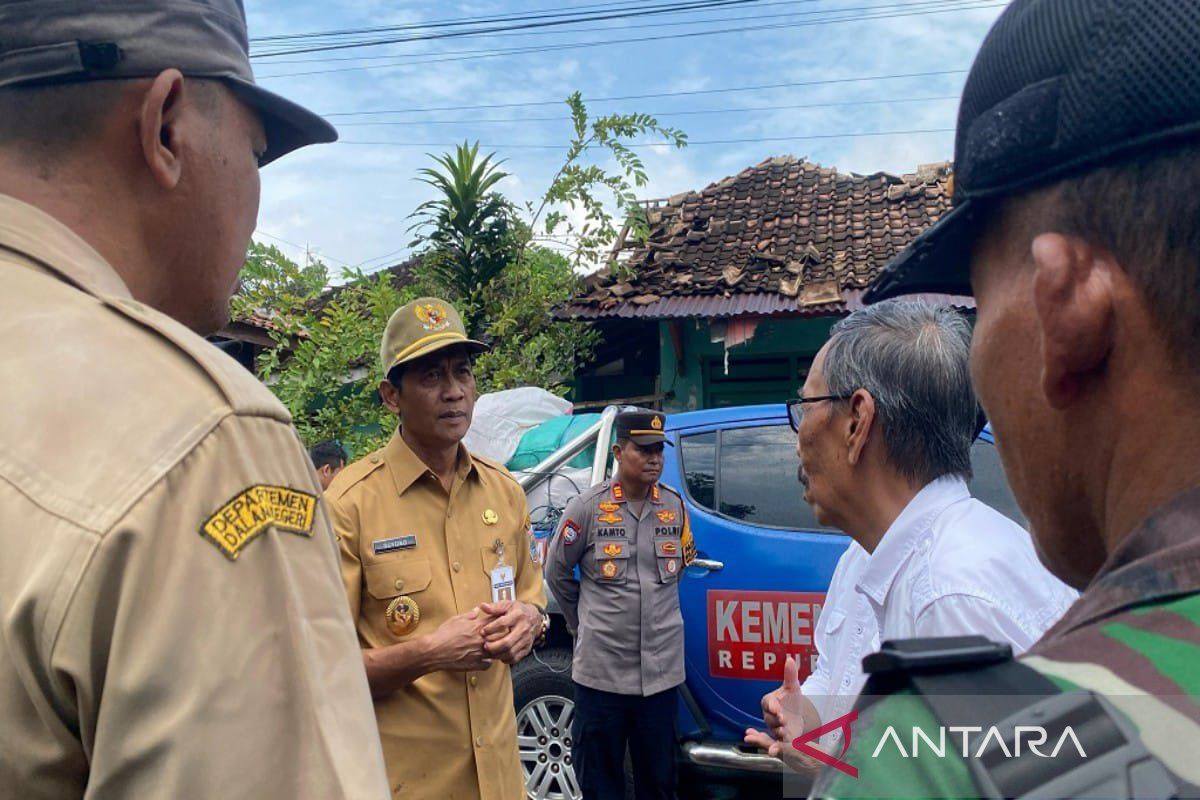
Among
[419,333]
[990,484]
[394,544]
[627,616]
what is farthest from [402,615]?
[990,484]

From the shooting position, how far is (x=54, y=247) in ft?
2.89

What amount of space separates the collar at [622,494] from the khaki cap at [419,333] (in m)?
1.41

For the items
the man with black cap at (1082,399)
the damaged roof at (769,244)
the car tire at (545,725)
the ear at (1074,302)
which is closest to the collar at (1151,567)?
the man with black cap at (1082,399)

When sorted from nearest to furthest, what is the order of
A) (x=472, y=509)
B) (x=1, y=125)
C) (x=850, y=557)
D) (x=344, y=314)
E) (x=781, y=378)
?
(x=1, y=125) → (x=850, y=557) → (x=472, y=509) → (x=344, y=314) → (x=781, y=378)

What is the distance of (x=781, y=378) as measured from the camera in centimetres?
887

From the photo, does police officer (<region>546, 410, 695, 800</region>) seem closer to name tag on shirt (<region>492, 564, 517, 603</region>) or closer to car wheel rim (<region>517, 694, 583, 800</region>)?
car wheel rim (<region>517, 694, 583, 800</region>)

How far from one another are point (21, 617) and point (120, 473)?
0.46 feet

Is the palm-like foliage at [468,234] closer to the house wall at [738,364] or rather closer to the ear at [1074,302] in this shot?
the house wall at [738,364]

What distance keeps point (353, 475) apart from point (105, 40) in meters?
1.88

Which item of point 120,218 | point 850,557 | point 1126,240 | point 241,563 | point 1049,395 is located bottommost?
point 850,557

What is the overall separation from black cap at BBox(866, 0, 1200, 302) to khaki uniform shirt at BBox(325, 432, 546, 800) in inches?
78.9

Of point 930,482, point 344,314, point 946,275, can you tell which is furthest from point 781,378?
point 946,275

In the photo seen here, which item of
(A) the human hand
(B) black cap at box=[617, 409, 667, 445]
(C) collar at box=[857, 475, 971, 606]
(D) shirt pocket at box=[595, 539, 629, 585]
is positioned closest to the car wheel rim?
(D) shirt pocket at box=[595, 539, 629, 585]

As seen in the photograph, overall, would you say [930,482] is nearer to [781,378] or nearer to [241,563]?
[241,563]
